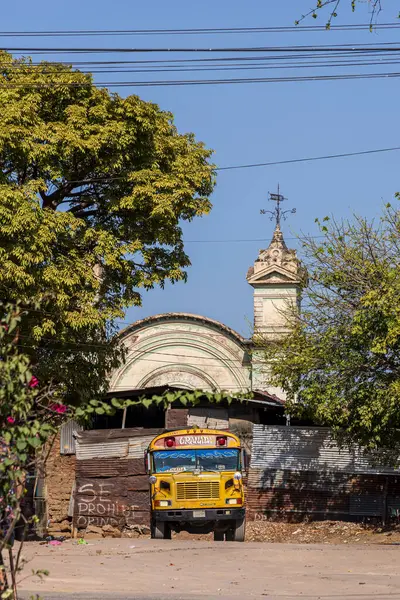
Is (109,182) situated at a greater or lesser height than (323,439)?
greater

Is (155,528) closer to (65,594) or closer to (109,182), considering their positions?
(109,182)

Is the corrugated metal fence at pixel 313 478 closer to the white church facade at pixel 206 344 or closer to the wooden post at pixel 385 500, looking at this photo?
the wooden post at pixel 385 500

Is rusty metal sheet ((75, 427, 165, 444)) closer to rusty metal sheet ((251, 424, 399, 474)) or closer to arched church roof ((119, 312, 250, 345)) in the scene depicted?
rusty metal sheet ((251, 424, 399, 474))

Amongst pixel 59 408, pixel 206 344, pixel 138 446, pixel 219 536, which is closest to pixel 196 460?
pixel 219 536

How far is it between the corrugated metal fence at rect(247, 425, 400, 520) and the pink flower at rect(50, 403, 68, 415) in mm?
22646

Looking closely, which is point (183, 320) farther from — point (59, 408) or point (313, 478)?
point (59, 408)

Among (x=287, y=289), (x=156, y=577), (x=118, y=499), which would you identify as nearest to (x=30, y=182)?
(x=118, y=499)

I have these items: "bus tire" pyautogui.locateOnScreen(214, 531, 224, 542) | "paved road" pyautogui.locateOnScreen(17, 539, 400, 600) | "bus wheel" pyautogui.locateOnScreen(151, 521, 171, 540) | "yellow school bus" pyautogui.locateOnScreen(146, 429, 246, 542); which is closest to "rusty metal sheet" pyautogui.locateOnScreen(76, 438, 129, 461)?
"bus tire" pyautogui.locateOnScreen(214, 531, 224, 542)

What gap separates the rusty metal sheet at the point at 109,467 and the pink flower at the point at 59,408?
22.9 metres

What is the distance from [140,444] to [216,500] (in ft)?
25.2

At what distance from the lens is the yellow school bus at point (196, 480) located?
25453 millimetres

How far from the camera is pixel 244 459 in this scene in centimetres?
2600

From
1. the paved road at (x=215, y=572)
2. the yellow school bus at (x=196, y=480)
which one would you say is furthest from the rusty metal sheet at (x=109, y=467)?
the paved road at (x=215, y=572)

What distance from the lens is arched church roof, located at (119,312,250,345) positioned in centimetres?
4362
